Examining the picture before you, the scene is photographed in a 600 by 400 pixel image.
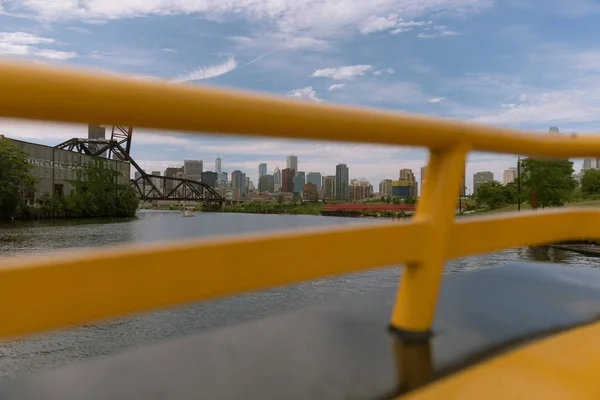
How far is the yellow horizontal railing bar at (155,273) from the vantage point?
752 millimetres

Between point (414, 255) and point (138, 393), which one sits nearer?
point (138, 393)

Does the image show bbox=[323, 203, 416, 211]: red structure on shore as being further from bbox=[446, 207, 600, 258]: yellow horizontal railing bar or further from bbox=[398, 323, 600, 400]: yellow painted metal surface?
bbox=[398, 323, 600, 400]: yellow painted metal surface

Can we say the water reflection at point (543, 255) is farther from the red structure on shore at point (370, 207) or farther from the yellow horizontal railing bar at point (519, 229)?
the red structure on shore at point (370, 207)

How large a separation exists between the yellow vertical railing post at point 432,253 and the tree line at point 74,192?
2.31m

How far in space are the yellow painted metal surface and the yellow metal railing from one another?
0.31m

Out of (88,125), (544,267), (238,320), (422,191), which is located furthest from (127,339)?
(544,267)

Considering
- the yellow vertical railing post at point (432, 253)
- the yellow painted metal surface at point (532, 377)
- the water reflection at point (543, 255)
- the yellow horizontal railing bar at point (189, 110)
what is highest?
the yellow horizontal railing bar at point (189, 110)

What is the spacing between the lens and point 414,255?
4.66ft

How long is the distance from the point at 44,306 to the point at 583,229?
242 cm

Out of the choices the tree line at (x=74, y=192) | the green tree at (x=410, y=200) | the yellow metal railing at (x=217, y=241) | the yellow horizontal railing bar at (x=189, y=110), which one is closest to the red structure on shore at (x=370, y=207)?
the green tree at (x=410, y=200)

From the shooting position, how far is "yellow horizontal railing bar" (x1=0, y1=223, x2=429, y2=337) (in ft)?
2.47

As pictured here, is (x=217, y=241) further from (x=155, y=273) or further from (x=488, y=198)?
(x=488, y=198)

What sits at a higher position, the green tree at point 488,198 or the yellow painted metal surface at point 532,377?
the green tree at point 488,198

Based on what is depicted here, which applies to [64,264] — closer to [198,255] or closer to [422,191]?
[198,255]
